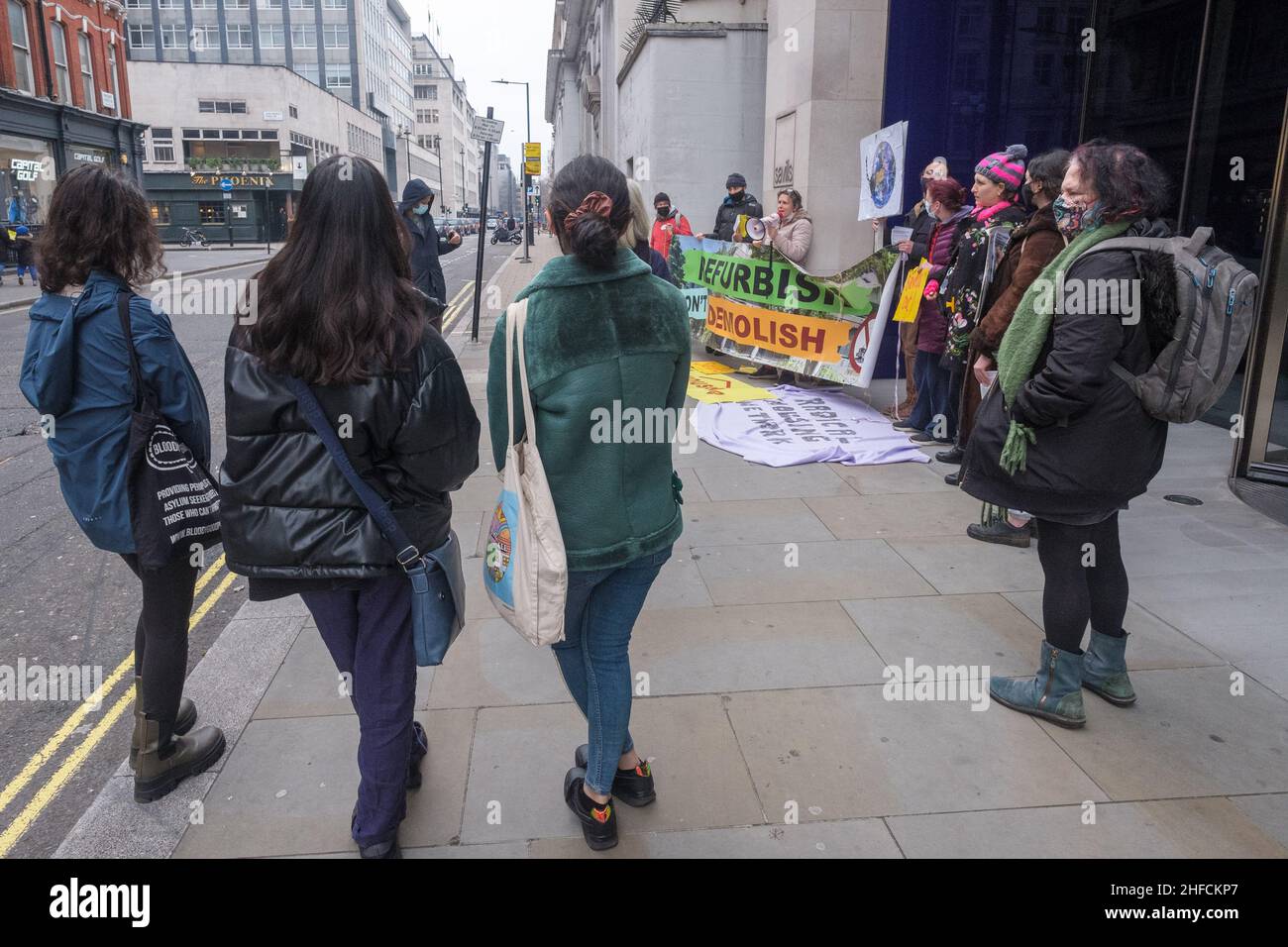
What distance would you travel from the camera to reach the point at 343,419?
2.20 metres

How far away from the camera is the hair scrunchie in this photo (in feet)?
7.49

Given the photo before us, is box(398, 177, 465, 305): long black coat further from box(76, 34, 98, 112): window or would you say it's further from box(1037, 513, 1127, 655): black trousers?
box(76, 34, 98, 112): window

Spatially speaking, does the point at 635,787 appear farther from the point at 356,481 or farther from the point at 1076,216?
the point at 1076,216

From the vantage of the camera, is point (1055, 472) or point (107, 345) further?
point (1055, 472)

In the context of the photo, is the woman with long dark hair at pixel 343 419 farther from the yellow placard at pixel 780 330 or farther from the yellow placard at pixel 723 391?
the yellow placard at pixel 780 330

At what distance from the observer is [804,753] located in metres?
3.11

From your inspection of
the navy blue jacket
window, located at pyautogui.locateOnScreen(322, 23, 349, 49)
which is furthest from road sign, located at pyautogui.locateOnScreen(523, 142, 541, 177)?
window, located at pyautogui.locateOnScreen(322, 23, 349, 49)

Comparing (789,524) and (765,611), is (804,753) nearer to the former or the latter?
(765,611)

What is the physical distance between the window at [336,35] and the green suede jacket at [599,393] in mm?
92838

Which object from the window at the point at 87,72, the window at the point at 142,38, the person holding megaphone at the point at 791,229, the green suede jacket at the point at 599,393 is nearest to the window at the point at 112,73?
the window at the point at 87,72

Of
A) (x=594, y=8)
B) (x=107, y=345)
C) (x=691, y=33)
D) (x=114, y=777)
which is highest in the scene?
(x=594, y=8)

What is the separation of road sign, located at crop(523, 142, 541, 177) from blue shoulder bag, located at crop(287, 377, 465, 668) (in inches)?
1230
